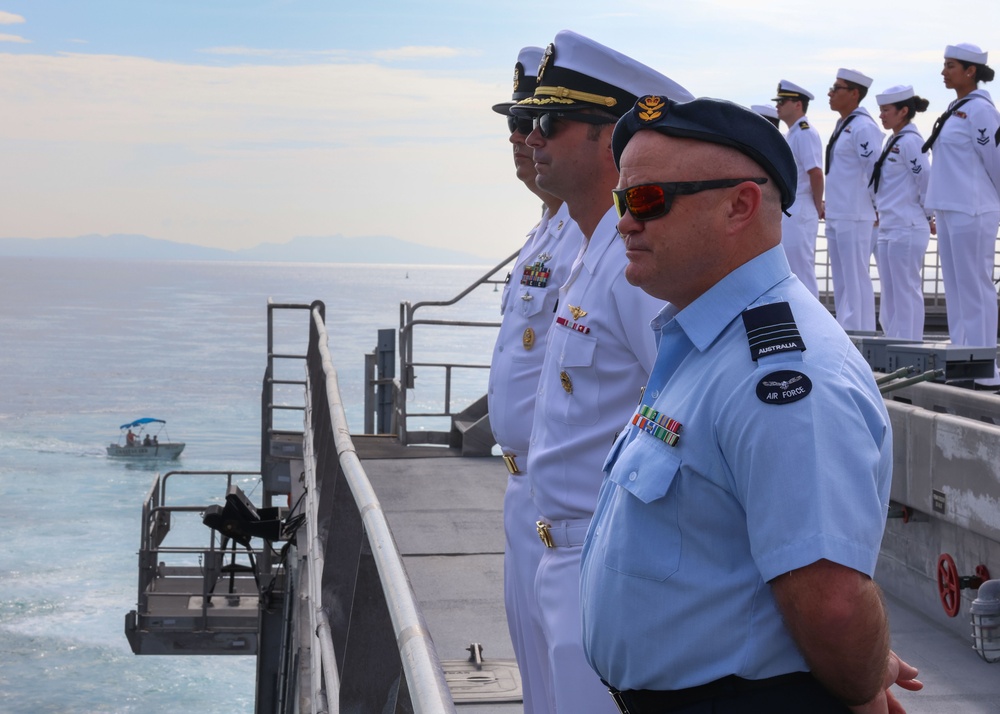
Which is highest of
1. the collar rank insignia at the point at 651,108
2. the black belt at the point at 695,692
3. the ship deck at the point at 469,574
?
the collar rank insignia at the point at 651,108

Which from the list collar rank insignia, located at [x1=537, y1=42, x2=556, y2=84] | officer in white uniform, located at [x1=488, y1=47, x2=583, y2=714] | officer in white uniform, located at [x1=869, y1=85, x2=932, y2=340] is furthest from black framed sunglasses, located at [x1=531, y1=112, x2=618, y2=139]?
officer in white uniform, located at [x1=869, y1=85, x2=932, y2=340]

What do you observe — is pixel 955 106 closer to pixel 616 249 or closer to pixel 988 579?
pixel 988 579

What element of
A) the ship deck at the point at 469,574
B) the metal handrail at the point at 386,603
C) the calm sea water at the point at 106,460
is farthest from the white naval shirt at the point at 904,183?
the calm sea water at the point at 106,460

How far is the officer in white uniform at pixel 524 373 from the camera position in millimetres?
2656

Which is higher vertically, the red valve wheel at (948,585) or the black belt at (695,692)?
the black belt at (695,692)

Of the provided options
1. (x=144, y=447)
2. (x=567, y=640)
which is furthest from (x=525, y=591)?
(x=144, y=447)

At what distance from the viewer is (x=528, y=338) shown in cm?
294

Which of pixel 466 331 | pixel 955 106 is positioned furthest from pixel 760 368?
pixel 466 331

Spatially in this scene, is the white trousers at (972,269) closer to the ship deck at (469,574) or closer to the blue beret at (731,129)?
the ship deck at (469,574)

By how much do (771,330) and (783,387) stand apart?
10 cm

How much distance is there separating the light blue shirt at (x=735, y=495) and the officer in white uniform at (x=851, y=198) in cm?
747

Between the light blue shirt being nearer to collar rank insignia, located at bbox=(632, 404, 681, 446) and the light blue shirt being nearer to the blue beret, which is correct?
collar rank insignia, located at bbox=(632, 404, 681, 446)

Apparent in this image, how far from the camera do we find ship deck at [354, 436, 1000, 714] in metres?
4.13

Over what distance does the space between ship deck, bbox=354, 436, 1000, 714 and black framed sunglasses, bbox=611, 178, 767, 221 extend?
2869 millimetres
